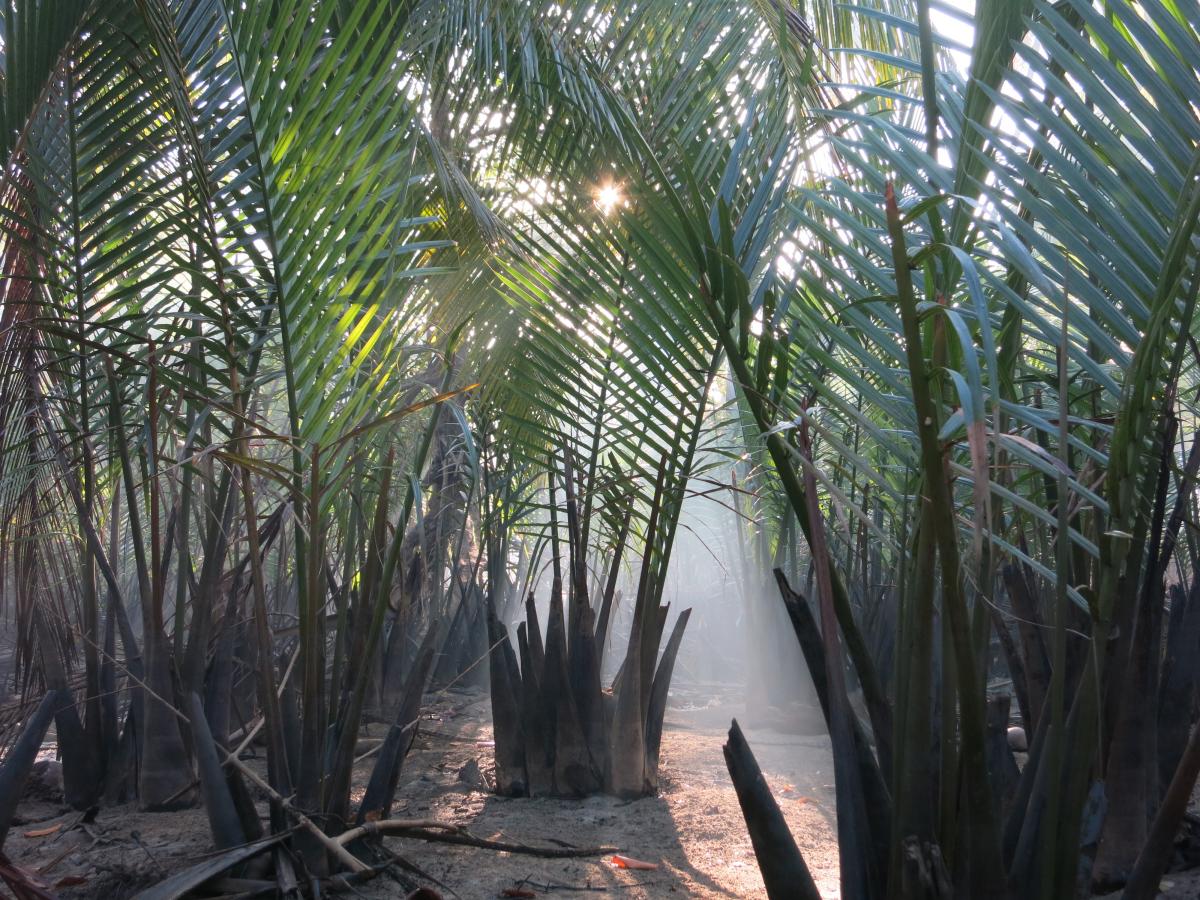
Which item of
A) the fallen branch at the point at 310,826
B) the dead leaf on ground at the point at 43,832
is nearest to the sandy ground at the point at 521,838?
the dead leaf on ground at the point at 43,832

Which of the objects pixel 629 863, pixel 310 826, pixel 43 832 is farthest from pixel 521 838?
pixel 43 832

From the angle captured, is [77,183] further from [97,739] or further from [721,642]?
[721,642]

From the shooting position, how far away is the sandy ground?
5.82ft

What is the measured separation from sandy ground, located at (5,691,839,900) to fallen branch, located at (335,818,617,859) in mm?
21

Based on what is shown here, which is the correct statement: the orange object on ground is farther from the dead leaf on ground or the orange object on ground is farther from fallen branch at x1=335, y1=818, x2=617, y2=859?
the dead leaf on ground

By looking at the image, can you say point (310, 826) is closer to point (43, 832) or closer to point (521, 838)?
point (521, 838)

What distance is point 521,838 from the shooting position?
7.02 feet

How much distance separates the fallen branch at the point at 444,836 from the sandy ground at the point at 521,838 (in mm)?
21

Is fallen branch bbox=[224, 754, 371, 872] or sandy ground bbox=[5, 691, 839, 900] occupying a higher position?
fallen branch bbox=[224, 754, 371, 872]

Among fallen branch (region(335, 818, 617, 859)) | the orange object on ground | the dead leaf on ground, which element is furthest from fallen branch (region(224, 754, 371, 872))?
the dead leaf on ground

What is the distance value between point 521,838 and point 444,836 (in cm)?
32

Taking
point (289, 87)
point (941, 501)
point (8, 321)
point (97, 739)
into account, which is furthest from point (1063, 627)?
point (97, 739)

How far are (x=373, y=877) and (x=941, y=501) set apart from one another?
4.23 ft

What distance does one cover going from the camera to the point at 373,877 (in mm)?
1665
